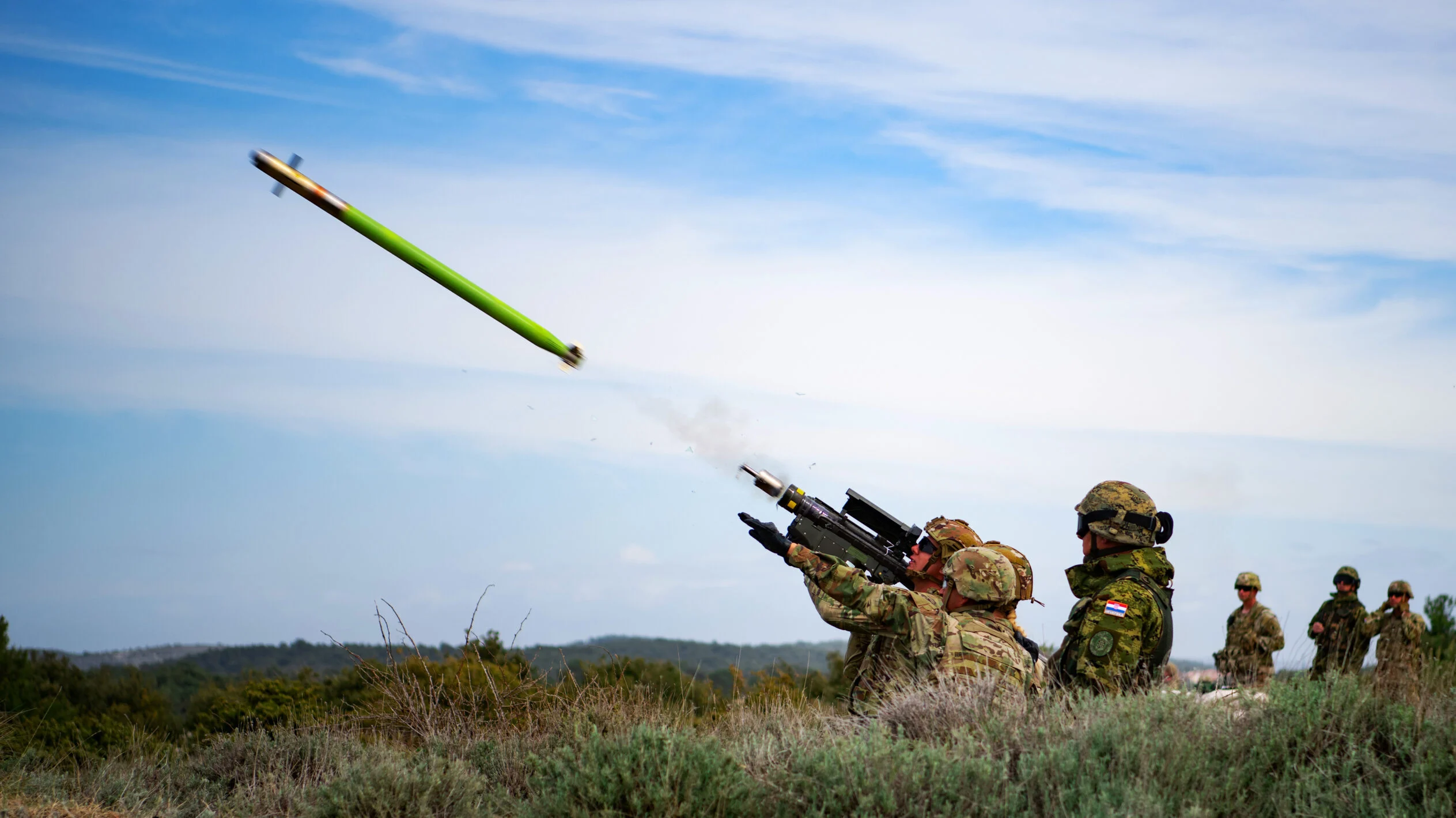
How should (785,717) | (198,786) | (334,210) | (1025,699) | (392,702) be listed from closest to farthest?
(1025,699), (785,717), (198,786), (392,702), (334,210)

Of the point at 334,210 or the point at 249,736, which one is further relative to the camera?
the point at 334,210

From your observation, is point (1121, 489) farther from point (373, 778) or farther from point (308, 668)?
point (308, 668)

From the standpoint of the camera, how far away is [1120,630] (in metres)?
7.47

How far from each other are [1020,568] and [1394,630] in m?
11.5

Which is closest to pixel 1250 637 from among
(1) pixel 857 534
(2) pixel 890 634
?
(1) pixel 857 534

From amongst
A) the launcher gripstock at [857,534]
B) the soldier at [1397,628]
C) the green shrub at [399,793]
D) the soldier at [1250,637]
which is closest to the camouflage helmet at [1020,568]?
the launcher gripstock at [857,534]

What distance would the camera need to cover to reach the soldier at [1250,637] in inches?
664

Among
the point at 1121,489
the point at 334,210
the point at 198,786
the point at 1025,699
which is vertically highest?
the point at 334,210

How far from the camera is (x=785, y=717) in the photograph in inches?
335

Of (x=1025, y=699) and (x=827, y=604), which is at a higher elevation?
(x=827, y=604)

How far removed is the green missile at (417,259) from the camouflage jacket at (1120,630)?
5.80 metres

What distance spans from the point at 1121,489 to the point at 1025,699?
1695 millimetres

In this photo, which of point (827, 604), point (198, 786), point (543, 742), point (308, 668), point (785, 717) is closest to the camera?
point (827, 604)

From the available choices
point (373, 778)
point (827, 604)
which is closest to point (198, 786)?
point (373, 778)
